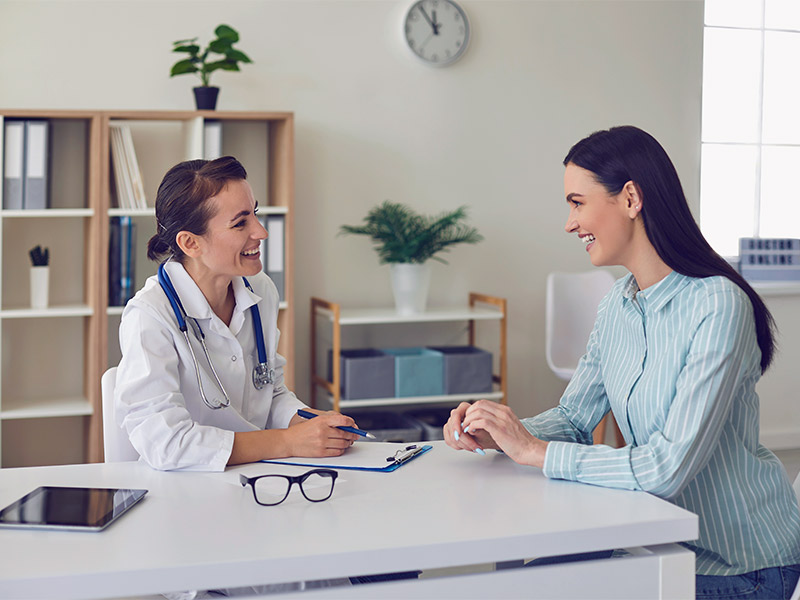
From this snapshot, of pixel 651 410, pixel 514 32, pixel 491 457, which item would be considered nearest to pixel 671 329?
pixel 651 410

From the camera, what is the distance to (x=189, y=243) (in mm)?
1771

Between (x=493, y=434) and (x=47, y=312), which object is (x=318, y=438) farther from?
(x=47, y=312)

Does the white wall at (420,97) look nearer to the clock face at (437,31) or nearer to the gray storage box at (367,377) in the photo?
the clock face at (437,31)

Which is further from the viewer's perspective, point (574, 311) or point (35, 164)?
point (574, 311)

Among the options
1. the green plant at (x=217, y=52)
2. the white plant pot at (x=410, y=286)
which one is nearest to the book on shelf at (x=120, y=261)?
the green plant at (x=217, y=52)

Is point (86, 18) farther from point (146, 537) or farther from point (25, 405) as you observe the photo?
point (146, 537)

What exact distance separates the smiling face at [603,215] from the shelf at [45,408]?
7.62ft

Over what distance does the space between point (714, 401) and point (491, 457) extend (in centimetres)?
41

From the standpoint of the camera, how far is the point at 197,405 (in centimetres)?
164

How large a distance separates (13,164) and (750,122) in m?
3.70

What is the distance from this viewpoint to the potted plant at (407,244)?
3.51 m

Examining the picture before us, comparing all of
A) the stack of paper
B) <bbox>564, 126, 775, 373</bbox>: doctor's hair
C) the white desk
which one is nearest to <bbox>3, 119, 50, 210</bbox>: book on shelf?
the stack of paper

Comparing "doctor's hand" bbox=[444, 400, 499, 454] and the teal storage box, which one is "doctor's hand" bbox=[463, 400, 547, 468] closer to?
"doctor's hand" bbox=[444, 400, 499, 454]

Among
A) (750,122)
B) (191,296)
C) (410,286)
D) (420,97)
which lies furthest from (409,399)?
(750,122)
